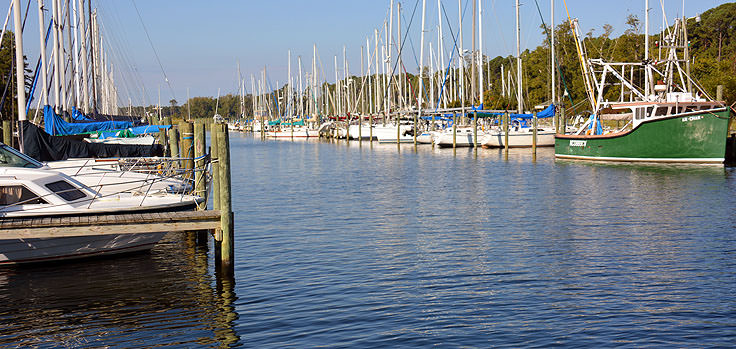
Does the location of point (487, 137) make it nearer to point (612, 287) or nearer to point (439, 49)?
point (439, 49)

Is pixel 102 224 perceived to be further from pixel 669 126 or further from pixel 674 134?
pixel 674 134

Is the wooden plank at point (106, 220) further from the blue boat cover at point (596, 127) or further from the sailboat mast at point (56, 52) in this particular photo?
the blue boat cover at point (596, 127)

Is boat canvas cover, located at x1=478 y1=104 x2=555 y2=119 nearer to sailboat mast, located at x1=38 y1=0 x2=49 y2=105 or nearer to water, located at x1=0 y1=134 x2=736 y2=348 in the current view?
water, located at x1=0 y1=134 x2=736 y2=348

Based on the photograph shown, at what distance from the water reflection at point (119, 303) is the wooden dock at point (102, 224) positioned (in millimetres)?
1390

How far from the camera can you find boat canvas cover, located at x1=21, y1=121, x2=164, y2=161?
85.1ft

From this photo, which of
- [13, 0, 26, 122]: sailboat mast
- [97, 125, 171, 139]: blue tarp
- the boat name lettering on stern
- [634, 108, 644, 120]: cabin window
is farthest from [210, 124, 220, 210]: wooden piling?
the boat name lettering on stern

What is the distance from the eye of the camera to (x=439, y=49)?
264 feet

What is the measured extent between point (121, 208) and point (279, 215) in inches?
376

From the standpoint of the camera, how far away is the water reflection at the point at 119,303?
1282 centimetres

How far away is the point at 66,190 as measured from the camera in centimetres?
1694

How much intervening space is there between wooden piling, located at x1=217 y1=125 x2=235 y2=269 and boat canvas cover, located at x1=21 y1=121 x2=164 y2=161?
13.0m

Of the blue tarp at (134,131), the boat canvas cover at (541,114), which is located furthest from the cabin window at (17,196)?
the boat canvas cover at (541,114)

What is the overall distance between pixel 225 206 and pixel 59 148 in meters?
14.3

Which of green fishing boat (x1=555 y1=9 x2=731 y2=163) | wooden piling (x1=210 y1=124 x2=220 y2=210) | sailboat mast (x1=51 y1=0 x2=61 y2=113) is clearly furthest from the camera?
green fishing boat (x1=555 y1=9 x2=731 y2=163)
